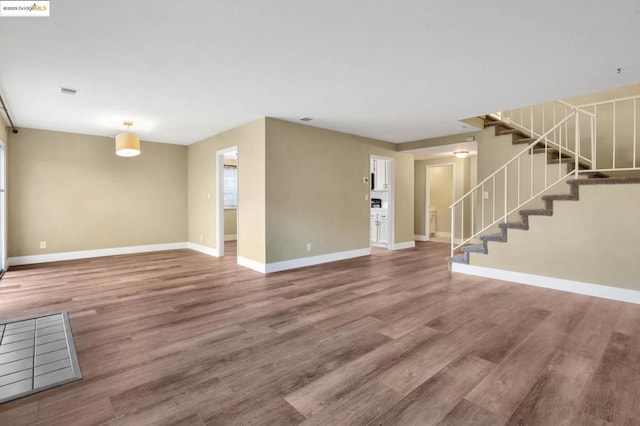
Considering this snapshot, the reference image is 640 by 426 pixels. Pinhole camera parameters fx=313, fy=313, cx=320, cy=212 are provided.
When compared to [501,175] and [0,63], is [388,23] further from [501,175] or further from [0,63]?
[501,175]

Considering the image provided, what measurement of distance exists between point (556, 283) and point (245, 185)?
4860 millimetres

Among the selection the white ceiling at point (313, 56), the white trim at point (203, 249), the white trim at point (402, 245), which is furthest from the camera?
the white trim at point (402, 245)

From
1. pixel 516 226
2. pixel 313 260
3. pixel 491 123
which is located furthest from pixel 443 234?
pixel 313 260

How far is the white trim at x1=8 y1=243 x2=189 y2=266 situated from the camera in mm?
5848

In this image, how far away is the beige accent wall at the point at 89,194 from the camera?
582 centimetres

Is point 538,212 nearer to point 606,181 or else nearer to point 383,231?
point 606,181

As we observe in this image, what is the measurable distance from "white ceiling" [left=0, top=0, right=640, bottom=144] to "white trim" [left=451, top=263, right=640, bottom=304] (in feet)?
7.84

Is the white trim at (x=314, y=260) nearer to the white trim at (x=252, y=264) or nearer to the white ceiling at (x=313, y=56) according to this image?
the white trim at (x=252, y=264)

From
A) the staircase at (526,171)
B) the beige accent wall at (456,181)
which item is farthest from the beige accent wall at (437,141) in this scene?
the beige accent wall at (456,181)

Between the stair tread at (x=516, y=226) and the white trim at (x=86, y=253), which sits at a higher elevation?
the stair tread at (x=516, y=226)

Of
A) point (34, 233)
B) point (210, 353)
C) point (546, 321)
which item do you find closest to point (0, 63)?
point (210, 353)

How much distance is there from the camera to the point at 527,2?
7.04 ft

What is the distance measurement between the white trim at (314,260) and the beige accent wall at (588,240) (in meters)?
2.75

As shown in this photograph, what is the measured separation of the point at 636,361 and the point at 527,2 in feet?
8.84
